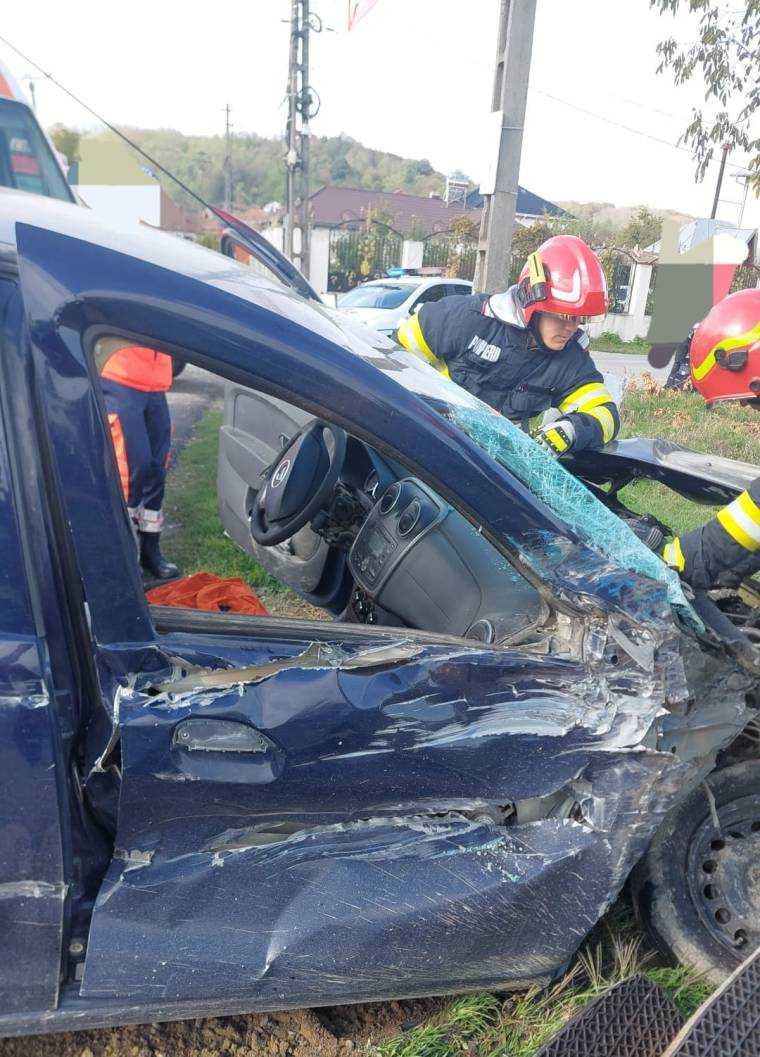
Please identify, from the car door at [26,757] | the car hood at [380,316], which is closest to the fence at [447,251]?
the car hood at [380,316]

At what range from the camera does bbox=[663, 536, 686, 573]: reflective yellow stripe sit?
2160 mm

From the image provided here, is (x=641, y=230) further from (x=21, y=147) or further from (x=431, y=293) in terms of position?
(x=21, y=147)

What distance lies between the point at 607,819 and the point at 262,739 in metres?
0.74

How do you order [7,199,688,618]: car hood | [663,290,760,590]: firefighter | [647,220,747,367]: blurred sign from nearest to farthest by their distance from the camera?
[7,199,688,618]: car hood < [663,290,760,590]: firefighter < [647,220,747,367]: blurred sign

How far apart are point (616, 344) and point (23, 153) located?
1904 cm

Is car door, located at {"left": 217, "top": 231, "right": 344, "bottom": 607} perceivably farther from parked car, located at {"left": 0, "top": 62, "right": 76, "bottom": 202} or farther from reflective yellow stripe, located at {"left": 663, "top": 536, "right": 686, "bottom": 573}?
parked car, located at {"left": 0, "top": 62, "right": 76, "bottom": 202}

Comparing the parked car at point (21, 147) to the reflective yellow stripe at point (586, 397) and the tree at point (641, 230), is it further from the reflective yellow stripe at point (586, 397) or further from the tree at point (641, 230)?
the tree at point (641, 230)

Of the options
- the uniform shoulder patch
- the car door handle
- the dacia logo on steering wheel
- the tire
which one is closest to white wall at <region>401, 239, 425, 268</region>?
the uniform shoulder patch

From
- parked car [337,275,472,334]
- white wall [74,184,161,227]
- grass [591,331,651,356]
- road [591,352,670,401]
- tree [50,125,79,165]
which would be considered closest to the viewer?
white wall [74,184,161,227]

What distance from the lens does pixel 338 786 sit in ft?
4.68

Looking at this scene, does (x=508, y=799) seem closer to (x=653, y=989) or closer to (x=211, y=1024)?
(x=653, y=989)

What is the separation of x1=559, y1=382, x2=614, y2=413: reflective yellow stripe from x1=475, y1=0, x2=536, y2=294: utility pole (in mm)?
2088

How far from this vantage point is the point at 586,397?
135 inches

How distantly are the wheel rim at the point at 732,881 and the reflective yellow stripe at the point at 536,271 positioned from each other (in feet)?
7.53
